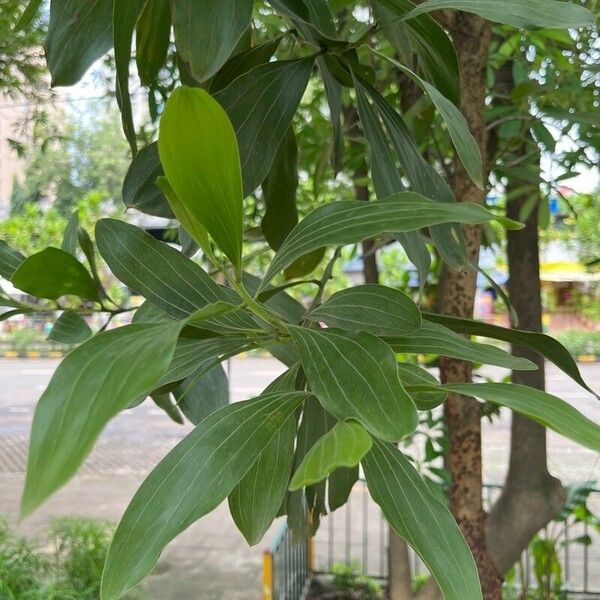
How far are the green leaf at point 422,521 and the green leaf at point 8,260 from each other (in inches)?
8.6

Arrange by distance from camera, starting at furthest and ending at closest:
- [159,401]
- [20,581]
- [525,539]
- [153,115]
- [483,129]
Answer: [20,581] < [525,539] < [153,115] < [483,129] < [159,401]

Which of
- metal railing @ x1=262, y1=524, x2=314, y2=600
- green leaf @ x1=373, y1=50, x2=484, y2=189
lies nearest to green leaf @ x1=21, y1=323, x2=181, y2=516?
green leaf @ x1=373, y1=50, x2=484, y2=189

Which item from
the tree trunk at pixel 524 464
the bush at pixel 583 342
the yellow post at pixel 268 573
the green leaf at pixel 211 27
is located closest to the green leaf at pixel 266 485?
the green leaf at pixel 211 27

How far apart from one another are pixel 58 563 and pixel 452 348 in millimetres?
1870

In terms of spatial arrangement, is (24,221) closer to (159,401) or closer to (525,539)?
(525,539)

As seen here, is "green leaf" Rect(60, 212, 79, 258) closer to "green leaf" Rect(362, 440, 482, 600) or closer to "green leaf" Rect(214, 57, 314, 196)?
"green leaf" Rect(214, 57, 314, 196)

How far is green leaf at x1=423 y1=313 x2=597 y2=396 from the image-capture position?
0.31 m

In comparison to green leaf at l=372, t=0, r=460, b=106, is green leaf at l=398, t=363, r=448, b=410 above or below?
below

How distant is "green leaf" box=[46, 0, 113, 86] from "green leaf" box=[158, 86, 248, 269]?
20 centimetres

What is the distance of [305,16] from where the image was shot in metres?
0.34

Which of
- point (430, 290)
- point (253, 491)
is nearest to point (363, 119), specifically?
point (253, 491)

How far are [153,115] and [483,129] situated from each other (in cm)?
32

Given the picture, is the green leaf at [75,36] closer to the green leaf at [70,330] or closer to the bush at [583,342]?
the green leaf at [70,330]

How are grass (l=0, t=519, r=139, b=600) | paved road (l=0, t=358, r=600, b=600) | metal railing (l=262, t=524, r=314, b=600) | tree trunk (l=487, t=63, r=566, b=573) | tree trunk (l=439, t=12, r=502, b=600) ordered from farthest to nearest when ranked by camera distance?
paved road (l=0, t=358, r=600, b=600)
metal railing (l=262, t=524, r=314, b=600)
grass (l=0, t=519, r=139, b=600)
tree trunk (l=487, t=63, r=566, b=573)
tree trunk (l=439, t=12, r=502, b=600)
